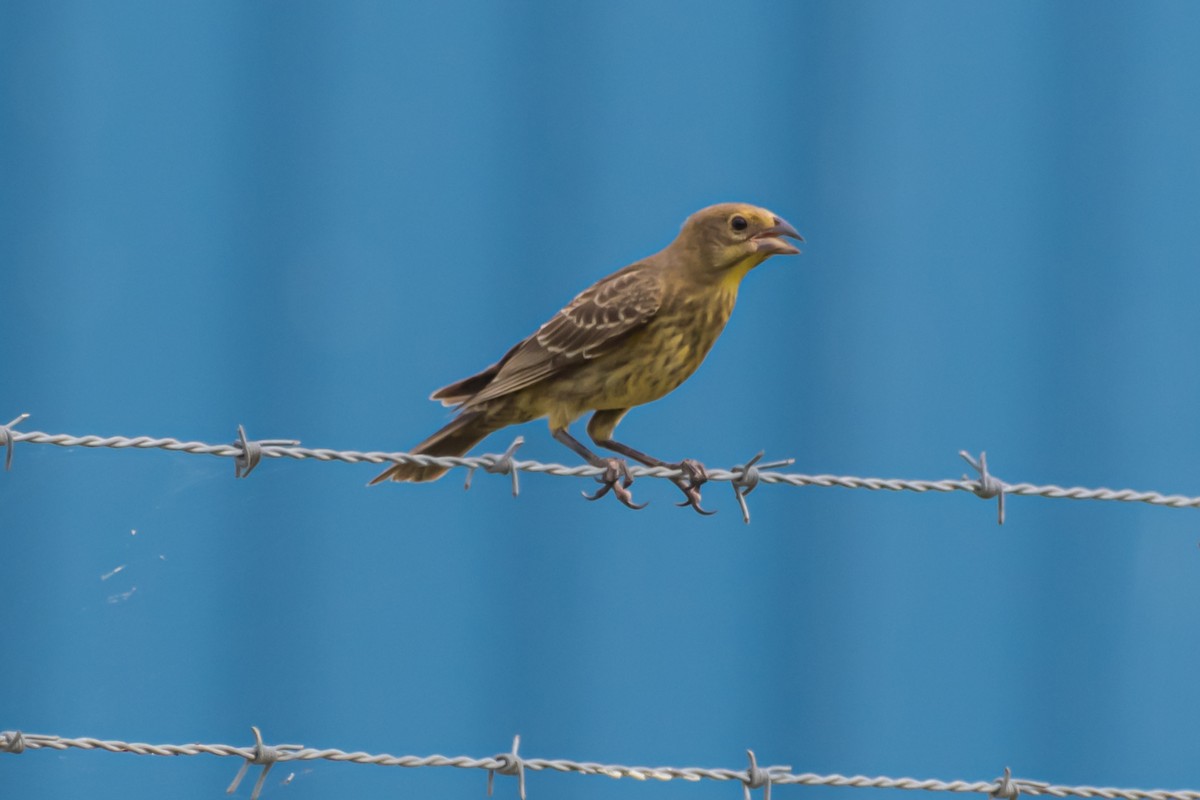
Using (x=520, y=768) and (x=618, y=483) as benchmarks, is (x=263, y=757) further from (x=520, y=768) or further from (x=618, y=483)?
(x=618, y=483)

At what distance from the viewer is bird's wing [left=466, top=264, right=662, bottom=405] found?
14.5 feet

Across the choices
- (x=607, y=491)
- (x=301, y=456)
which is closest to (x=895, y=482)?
(x=607, y=491)

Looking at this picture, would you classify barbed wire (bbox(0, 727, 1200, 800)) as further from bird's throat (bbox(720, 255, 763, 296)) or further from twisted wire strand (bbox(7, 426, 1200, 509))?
bird's throat (bbox(720, 255, 763, 296))

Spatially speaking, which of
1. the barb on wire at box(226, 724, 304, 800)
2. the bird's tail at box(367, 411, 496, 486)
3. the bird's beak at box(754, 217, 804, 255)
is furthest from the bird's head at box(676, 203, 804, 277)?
the barb on wire at box(226, 724, 304, 800)

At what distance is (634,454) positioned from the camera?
15.9 feet

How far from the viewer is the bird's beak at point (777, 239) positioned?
167 inches

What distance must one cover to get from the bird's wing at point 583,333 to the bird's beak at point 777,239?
1.13ft

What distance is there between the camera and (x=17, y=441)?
2975 millimetres

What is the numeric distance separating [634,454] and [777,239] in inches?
37.0

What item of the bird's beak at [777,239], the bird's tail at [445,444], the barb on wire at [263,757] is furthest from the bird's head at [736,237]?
the barb on wire at [263,757]

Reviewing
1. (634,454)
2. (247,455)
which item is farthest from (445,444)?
(247,455)

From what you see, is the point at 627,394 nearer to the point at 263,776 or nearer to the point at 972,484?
the point at 972,484

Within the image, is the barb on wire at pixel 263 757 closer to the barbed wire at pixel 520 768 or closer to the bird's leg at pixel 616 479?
the barbed wire at pixel 520 768

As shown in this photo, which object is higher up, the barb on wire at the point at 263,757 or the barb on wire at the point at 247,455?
the barb on wire at the point at 247,455
